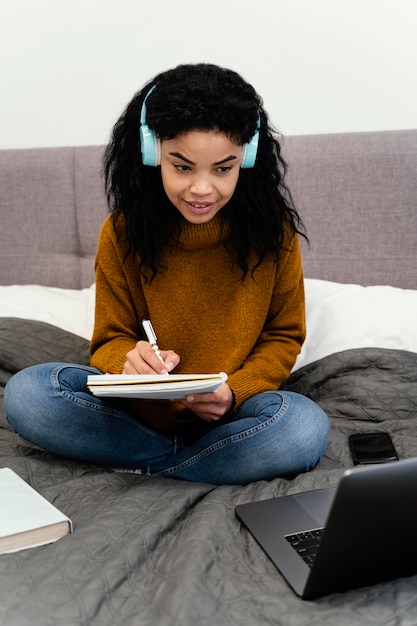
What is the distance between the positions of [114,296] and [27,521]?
54 cm

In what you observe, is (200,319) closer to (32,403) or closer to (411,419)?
(32,403)

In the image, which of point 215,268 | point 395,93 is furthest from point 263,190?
point 395,93

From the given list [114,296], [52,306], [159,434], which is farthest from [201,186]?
[52,306]

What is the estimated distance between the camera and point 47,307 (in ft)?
6.30

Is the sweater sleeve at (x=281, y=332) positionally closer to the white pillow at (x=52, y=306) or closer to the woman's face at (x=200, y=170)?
the woman's face at (x=200, y=170)

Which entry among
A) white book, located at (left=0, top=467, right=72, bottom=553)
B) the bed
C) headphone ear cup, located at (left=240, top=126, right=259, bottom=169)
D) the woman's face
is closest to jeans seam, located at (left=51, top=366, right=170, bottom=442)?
the bed

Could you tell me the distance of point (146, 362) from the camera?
4.13 feet

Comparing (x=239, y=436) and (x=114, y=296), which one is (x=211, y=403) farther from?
(x=114, y=296)

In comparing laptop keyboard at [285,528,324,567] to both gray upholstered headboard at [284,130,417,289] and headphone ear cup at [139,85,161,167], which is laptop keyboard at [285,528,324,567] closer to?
headphone ear cup at [139,85,161,167]

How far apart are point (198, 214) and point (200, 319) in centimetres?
22

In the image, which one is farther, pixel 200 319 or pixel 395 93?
pixel 395 93

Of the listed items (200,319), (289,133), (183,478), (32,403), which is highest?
(289,133)

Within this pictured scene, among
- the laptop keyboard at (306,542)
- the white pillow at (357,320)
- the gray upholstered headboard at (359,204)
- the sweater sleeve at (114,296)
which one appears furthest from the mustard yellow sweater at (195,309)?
the gray upholstered headboard at (359,204)

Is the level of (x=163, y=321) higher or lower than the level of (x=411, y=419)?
higher
